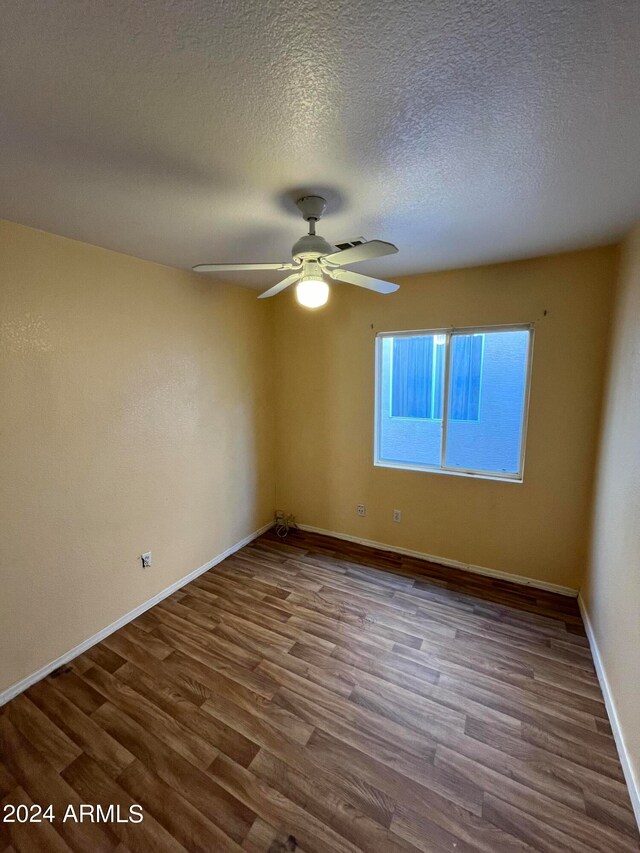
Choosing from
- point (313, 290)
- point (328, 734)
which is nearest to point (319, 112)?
point (313, 290)

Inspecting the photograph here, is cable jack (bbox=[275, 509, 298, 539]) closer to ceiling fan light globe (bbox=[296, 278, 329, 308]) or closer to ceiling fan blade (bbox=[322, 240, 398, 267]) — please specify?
ceiling fan light globe (bbox=[296, 278, 329, 308])

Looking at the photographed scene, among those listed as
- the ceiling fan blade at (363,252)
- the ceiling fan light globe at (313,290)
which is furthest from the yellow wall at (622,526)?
the ceiling fan light globe at (313,290)

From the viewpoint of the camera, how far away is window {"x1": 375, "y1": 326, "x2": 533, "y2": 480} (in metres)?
2.68

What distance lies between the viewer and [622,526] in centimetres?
177

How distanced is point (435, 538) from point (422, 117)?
2.87 metres

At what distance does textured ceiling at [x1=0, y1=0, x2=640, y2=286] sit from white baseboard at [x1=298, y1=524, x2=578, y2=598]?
248cm

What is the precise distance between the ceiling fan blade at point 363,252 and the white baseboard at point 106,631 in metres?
2.60

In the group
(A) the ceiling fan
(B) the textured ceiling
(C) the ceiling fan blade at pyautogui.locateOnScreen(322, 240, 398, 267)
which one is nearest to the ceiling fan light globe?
(A) the ceiling fan

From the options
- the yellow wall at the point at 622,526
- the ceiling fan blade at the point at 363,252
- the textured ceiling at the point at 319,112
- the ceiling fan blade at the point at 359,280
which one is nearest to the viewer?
the textured ceiling at the point at 319,112

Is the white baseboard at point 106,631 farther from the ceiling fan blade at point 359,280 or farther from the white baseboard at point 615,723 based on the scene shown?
the white baseboard at point 615,723

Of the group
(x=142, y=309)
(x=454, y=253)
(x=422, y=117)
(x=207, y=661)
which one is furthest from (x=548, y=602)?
(x=142, y=309)

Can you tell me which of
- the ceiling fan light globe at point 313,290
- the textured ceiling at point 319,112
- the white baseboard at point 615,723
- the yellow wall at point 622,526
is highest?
the textured ceiling at point 319,112

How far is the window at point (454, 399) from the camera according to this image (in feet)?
8.78

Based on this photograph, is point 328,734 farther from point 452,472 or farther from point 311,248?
point 311,248
